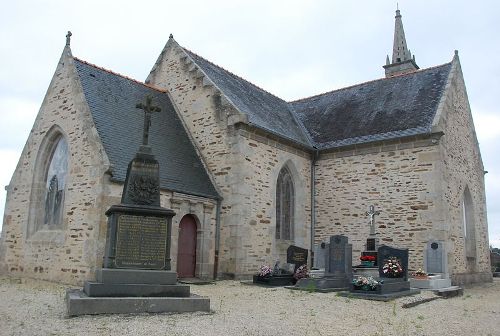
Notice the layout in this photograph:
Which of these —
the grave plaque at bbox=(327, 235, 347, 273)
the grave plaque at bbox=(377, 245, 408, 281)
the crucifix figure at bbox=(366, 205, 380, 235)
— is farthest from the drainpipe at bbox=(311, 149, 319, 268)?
the grave plaque at bbox=(377, 245, 408, 281)

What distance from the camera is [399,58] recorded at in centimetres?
3278

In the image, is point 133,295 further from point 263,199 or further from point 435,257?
point 435,257

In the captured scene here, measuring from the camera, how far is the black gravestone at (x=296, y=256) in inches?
603

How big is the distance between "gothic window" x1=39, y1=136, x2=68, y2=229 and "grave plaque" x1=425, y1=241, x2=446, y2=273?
12.1 metres

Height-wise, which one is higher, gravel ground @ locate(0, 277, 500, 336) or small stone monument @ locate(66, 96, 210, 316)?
small stone monument @ locate(66, 96, 210, 316)

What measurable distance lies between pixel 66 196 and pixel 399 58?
86.4 feet

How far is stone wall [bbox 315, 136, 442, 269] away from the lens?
642 inches

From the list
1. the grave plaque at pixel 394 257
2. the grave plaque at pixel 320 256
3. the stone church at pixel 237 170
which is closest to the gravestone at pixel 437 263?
the stone church at pixel 237 170

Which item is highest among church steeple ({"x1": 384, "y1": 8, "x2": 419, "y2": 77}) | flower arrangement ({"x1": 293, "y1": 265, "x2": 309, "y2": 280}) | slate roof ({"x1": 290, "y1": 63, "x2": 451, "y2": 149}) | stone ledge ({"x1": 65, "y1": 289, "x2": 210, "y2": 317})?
church steeple ({"x1": 384, "y1": 8, "x2": 419, "y2": 77})

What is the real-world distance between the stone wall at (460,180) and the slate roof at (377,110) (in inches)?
28.6

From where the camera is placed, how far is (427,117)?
56.6 ft

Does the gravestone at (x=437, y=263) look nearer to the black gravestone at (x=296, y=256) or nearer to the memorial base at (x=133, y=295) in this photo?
the black gravestone at (x=296, y=256)

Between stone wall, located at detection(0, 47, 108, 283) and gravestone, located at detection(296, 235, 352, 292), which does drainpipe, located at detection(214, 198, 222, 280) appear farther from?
stone wall, located at detection(0, 47, 108, 283)

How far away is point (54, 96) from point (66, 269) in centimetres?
610
